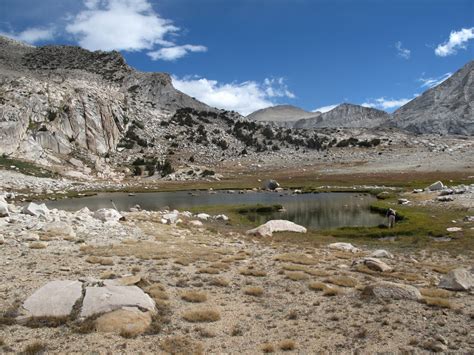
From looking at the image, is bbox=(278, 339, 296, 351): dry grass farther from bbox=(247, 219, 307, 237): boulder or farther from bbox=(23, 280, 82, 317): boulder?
bbox=(247, 219, 307, 237): boulder

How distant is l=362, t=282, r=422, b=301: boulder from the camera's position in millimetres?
14734

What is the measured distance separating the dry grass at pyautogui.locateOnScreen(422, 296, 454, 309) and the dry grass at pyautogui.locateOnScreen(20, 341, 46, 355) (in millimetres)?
12858

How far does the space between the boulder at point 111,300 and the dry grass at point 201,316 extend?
4.05ft

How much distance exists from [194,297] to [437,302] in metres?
9.06

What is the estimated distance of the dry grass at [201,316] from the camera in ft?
42.1

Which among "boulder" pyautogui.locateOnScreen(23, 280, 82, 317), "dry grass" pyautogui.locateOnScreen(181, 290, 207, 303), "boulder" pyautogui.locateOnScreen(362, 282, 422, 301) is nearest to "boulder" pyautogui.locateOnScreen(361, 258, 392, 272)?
"boulder" pyautogui.locateOnScreen(362, 282, 422, 301)

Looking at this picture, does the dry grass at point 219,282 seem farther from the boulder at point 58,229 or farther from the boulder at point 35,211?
the boulder at point 35,211

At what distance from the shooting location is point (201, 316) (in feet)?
42.6

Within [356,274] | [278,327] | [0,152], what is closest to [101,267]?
[278,327]

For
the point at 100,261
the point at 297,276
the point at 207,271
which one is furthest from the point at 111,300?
the point at 297,276

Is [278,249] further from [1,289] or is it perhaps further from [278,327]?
[1,289]

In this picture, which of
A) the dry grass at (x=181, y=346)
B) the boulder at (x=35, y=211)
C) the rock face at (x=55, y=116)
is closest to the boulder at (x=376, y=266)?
the dry grass at (x=181, y=346)

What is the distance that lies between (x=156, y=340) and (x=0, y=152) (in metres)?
126

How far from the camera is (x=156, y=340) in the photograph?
441 inches
